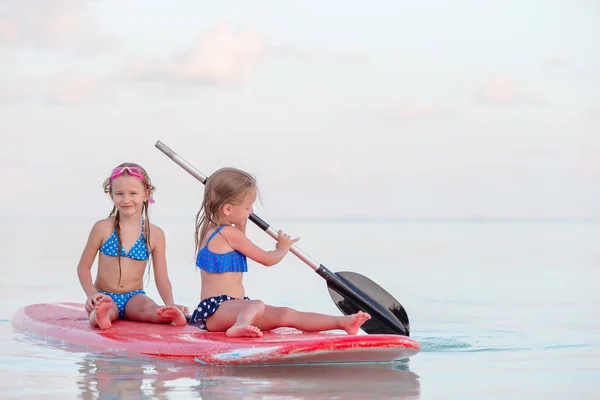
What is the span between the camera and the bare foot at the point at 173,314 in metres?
5.22

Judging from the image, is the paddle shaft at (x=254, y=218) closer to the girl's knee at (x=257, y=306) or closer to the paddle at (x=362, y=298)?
the paddle at (x=362, y=298)

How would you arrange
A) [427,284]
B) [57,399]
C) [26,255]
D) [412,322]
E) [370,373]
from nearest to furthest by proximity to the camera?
[57,399]
[370,373]
[412,322]
[427,284]
[26,255]

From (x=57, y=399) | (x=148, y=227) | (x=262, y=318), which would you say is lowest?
(x=57, y=399)

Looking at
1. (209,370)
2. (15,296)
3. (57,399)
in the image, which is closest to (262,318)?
(209,370)

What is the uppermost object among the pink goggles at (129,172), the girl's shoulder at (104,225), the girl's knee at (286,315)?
the pink goggles at (129,172)

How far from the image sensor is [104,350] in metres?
5.11

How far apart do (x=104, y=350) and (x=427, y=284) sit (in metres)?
4.64

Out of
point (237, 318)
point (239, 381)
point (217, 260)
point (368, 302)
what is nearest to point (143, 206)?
point (217, 260)

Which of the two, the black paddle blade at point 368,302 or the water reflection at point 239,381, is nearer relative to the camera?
the water reflection at point 239,381

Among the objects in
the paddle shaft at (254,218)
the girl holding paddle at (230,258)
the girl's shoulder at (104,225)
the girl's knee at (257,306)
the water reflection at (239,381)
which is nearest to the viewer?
the water reflection at (239,381)

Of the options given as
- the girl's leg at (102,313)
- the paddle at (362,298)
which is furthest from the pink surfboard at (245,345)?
the paddle at (362,298)

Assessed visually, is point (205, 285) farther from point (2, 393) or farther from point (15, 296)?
point (15, 296)

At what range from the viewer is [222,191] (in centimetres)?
516

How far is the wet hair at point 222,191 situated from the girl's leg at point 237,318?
14.7 inches
